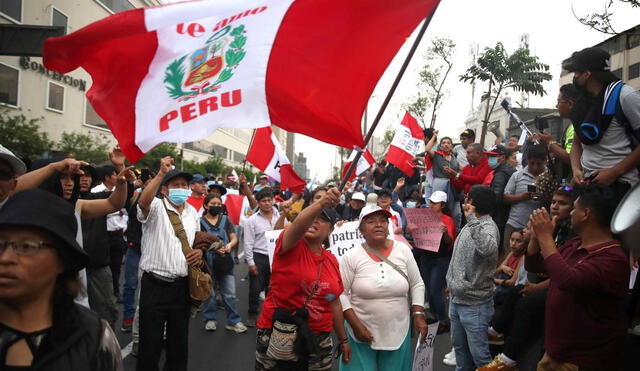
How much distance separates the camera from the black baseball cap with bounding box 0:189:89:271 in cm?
181

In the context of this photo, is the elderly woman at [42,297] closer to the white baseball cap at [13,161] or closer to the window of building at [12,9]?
the white baseball cap at [13,161]

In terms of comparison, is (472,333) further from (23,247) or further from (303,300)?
(23,247)

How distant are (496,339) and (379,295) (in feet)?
4.81

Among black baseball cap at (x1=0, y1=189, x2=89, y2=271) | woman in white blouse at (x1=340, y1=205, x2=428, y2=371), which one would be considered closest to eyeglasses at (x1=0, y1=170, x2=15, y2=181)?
black baseball cap at (x1=0, y1=189, x2=89, y2=271)

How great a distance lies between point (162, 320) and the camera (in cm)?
460

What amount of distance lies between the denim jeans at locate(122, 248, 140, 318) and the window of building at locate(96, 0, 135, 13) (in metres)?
38.0

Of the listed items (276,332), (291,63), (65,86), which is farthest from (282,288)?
(65,86)

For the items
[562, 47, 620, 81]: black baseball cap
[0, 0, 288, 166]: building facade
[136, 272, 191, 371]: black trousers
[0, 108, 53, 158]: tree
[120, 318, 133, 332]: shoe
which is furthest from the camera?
[0, 0, 288, 166]: building facade

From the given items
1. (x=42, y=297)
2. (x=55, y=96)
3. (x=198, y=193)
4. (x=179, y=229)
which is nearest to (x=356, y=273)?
(x=179, y=229)

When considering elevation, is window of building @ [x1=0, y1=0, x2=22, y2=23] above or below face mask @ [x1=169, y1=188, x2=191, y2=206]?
above

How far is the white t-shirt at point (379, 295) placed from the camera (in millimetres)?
4070

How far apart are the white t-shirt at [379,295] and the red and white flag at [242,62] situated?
1.53 meters

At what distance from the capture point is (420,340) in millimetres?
4258

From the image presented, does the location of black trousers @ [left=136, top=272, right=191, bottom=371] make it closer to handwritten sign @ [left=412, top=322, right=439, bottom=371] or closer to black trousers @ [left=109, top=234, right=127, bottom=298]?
handwritten sign @ [left=412, top=322, right=439, bottom=371]
